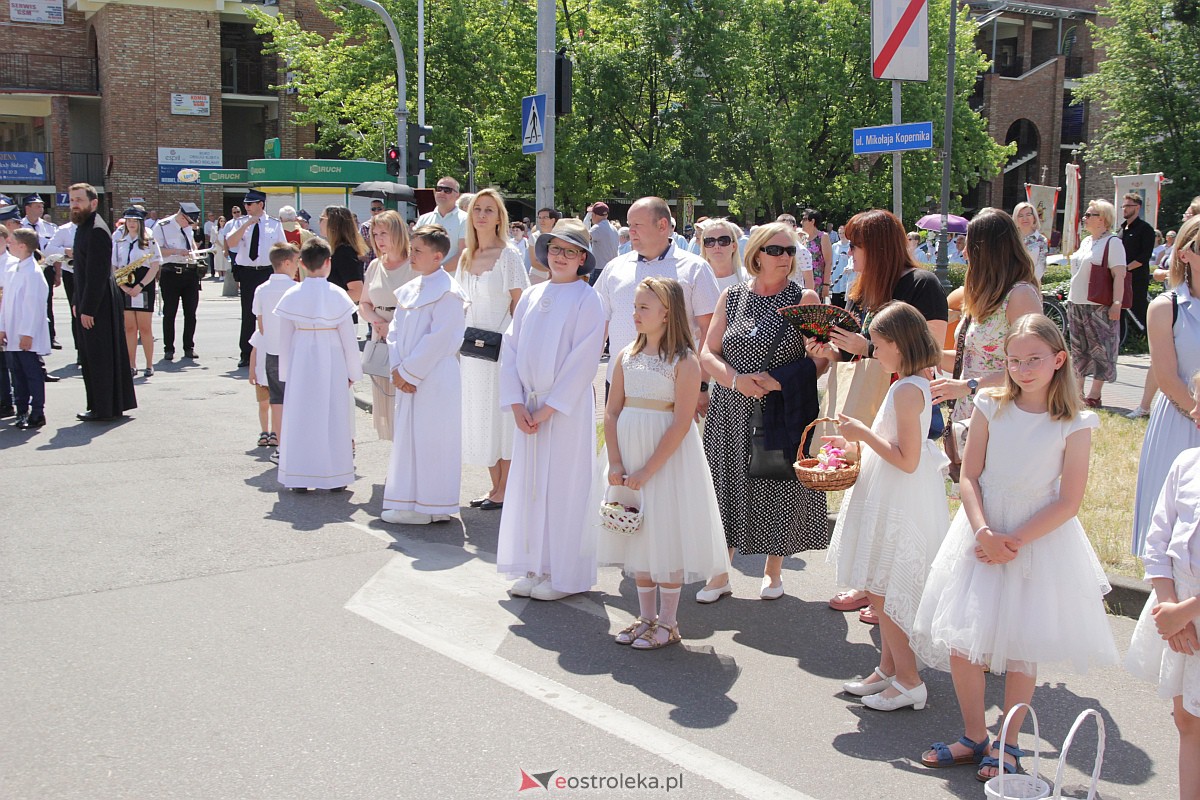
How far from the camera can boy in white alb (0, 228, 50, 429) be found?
1060cm

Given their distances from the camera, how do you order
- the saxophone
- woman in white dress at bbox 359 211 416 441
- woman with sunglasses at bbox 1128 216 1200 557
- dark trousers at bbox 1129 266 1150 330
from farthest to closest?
the saxophone → dark trousers at bbox 1129 266 1150 330 → woman in white dress at bbox 359 211 416 441 → woman with sunglasses at bbox 1128 216 1200 557

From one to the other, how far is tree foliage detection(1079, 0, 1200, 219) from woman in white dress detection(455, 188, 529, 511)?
3039cm

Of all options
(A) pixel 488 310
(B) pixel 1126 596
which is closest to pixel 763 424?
(B) pixel 1126 596

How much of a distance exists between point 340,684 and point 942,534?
2.59 m

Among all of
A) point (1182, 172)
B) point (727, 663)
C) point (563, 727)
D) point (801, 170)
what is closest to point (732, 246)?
point (727, 663)

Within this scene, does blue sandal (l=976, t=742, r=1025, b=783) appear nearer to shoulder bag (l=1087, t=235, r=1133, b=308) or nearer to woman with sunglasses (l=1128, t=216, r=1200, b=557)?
woman with sunglasses (l=1128, t=216, r=1200, b=557)

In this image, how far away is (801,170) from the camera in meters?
39.3

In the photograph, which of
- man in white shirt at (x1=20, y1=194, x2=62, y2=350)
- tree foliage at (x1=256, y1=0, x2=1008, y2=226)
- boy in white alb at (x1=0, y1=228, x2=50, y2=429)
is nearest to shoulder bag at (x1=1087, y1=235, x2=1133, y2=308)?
boy in white alb at (x1=0, y1=228, x2=50, y2=429)

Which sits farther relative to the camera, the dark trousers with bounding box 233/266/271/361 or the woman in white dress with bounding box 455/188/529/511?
the dark trousers with bounding box 233/266/271/361

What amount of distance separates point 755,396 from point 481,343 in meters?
2.43

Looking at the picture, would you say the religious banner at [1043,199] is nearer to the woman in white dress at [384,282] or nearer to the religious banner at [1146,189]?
the religious banner at [1146,189]

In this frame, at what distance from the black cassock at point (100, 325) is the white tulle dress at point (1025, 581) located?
9.09 metres
